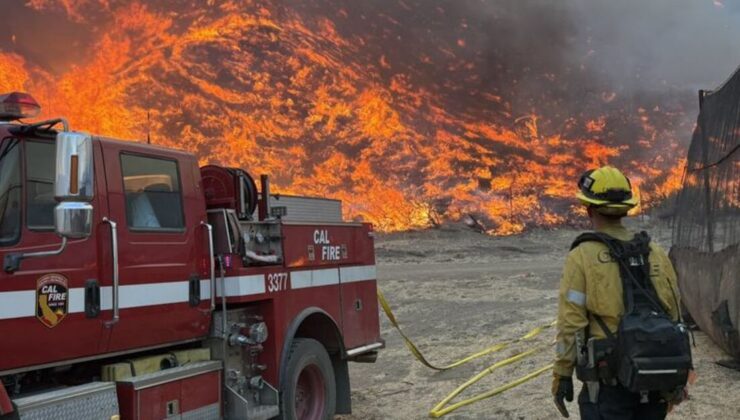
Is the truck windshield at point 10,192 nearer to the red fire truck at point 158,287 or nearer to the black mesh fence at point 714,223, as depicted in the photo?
the red fire truck at point 158,287

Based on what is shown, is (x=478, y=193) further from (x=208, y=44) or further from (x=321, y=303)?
(x=321, y=303)

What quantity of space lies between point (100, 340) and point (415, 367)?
221 inches

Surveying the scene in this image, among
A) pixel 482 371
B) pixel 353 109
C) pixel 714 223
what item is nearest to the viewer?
pixel 714 223

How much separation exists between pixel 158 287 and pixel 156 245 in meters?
0.28

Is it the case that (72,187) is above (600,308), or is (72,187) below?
above

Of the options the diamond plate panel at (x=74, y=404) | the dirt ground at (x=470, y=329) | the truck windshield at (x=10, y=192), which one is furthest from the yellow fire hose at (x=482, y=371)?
the truck windshield at (x=10, y=192)

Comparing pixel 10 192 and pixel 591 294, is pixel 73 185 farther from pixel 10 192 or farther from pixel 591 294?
pixel 591 294

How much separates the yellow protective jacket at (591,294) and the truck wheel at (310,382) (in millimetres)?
2803

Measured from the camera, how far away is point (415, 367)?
9102 mm

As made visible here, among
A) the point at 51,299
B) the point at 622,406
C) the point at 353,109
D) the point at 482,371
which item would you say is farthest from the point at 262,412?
the point at 353,109

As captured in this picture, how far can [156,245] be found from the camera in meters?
4.57

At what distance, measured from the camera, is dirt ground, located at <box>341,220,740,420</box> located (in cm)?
675

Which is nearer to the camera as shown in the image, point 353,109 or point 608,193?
point 608,193

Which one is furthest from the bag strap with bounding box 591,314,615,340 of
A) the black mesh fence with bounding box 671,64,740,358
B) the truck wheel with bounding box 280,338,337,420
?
the black mesh fence with bounding box 671,64,740,358
